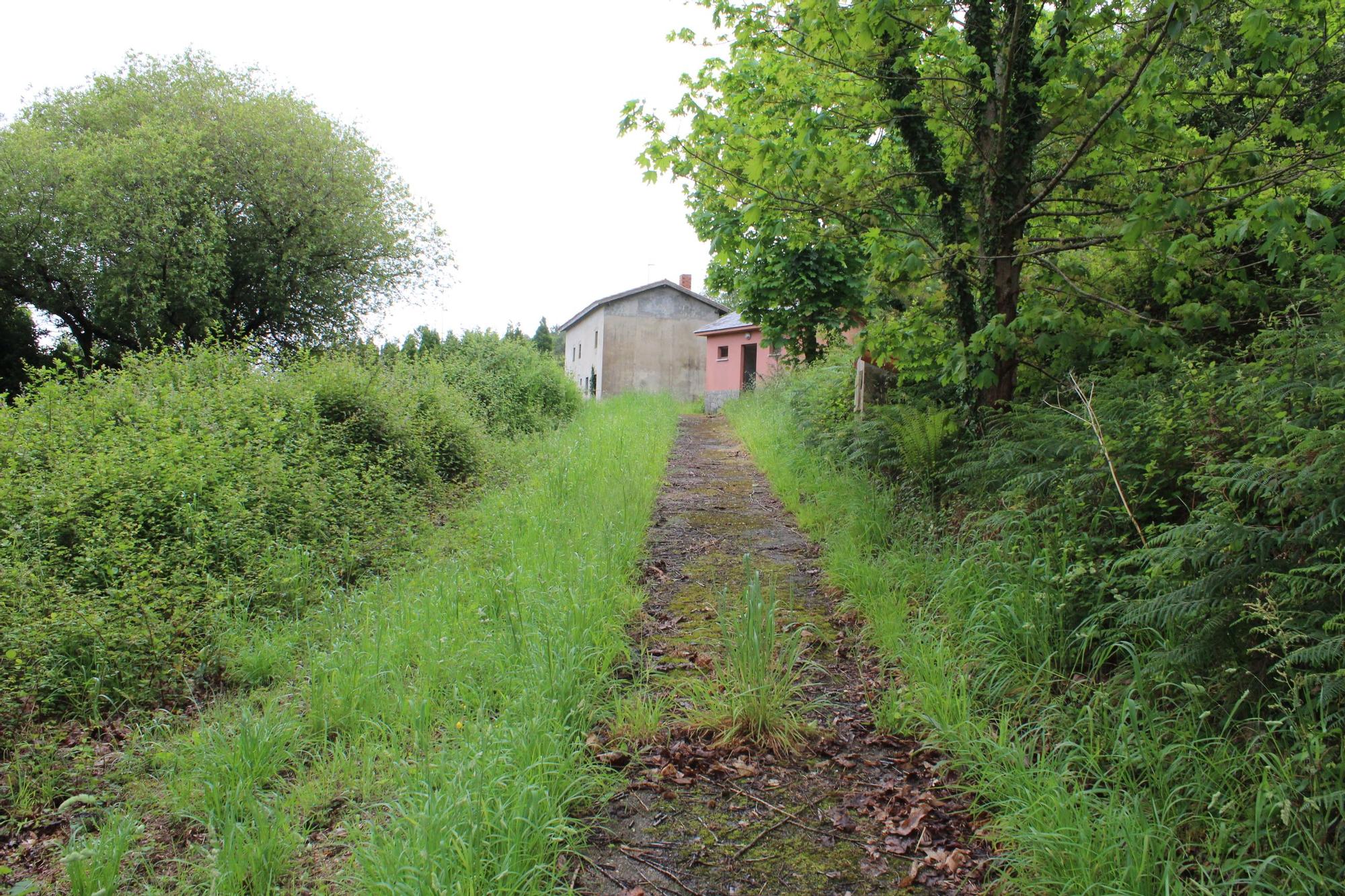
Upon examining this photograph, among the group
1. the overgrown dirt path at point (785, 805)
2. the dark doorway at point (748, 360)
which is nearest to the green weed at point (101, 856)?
the overgrown dirt path at point (785, 805)

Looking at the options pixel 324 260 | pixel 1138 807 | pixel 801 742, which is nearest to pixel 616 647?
pixel 801 742

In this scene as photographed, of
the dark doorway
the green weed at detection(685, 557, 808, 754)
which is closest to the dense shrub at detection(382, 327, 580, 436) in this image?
the green weed at detection(685, 557, 808, 754)

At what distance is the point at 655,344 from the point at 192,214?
21.5 metres

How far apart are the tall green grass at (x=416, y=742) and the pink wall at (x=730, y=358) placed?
23.5m

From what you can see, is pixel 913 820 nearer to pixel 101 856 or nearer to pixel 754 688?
pixel 754 688

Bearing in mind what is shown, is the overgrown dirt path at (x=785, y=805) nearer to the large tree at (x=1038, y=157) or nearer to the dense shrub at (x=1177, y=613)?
the dense shrub at (x=1177, y=613)

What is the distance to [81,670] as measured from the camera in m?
4.42

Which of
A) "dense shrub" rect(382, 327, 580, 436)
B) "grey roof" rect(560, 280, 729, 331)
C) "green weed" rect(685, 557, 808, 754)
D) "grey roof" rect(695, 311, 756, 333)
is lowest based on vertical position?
"green weed" rect(685, 557, 808, 754)

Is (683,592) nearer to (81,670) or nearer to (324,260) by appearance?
(81,670)

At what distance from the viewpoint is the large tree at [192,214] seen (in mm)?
20875

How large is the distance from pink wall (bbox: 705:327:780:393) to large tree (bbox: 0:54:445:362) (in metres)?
13.2

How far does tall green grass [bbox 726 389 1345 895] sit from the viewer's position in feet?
7.05

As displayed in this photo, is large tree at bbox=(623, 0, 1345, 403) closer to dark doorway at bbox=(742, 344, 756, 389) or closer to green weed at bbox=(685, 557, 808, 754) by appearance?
green weed at bbox=(685, 557, 808, 754)

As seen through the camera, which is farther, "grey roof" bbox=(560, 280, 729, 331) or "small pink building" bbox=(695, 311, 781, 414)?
"grey roof" bbox=(560, 280, 729, 331)
